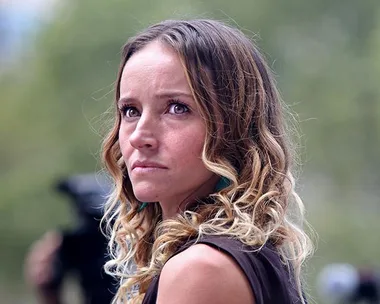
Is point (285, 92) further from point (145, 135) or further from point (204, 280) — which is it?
point (204, 280)

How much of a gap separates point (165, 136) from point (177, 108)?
0.05 m

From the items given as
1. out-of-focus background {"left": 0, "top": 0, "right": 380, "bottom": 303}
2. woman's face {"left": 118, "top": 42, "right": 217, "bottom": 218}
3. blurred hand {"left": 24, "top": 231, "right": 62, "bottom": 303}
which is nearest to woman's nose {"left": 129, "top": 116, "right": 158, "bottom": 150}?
woman's face {"left": 118, "top": 42, "right": 217, "bottom": 218}

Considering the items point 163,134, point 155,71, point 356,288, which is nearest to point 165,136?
point 163,134

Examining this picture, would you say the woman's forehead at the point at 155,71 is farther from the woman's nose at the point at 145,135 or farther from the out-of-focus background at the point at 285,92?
the out-of-focus background at the point at 285,92

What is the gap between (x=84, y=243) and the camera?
12.6 feet

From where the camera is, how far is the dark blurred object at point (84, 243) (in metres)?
3.75

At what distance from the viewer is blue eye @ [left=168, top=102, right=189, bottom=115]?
1277 mm

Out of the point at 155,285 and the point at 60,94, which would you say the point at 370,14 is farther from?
the point at 155,285

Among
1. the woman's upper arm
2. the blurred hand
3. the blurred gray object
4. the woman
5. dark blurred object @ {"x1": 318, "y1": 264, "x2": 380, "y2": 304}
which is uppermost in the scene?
the woman

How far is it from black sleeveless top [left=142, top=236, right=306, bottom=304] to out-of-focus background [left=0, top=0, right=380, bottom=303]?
7.92m

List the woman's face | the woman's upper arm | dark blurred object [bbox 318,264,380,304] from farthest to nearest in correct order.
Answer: dark blurred object [bbox 318,264,380,304] → the woman's face → the woman's upper arm

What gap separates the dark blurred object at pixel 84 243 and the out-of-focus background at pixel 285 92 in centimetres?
549

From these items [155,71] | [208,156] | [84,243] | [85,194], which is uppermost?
[155,71]

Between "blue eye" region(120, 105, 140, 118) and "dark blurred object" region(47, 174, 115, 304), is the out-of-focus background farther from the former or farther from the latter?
"blue eye" region(120, 105, 140, 118)
